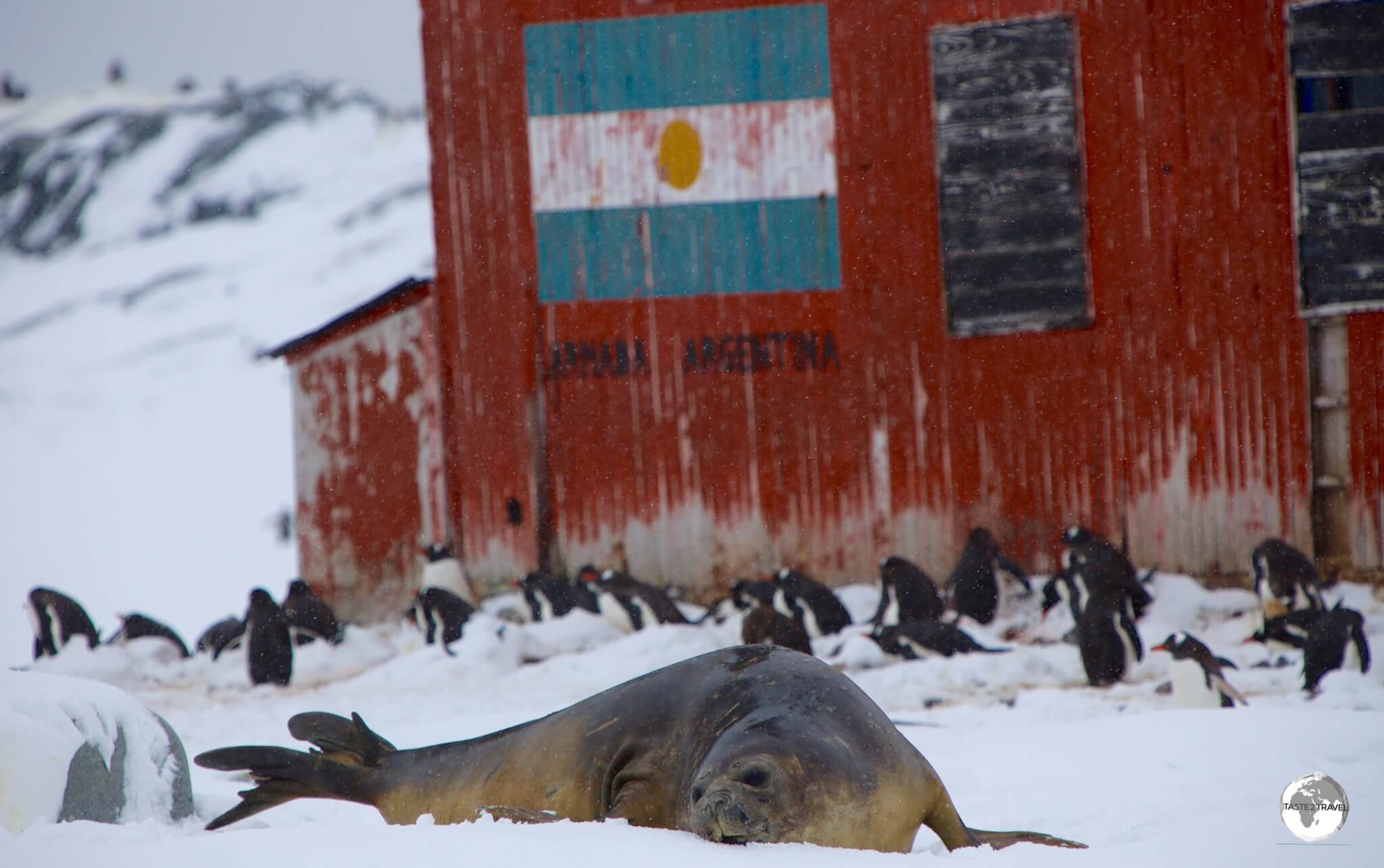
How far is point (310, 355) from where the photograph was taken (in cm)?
1102

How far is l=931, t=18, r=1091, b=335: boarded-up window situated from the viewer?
9820 millimetres

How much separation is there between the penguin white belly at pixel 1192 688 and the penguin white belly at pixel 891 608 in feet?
7.85

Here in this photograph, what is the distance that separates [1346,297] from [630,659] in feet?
18.7

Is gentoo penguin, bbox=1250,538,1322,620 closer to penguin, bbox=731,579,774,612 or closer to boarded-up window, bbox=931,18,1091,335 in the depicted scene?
boarded-up window, bbox=931,18,1091,335

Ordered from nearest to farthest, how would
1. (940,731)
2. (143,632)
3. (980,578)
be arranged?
(940,731)
(980,578)
(143,632)

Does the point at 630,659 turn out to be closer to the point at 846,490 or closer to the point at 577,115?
the point at 846,490

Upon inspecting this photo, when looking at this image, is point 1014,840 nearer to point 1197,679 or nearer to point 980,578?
point 1197,679

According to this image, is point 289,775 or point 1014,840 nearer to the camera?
point 1014,840

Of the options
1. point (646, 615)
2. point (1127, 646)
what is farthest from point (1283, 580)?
point (646, 615)

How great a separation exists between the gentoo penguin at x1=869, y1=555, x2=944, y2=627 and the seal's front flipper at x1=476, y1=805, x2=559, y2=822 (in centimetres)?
582

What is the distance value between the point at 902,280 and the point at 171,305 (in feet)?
119

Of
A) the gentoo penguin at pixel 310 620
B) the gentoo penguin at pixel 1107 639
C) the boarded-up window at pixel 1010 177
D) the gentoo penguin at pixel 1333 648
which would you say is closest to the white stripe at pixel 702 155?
the boarded-up window at pixel 1010 177

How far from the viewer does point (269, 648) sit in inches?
353

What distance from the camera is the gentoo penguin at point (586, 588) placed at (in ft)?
30.5
